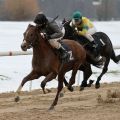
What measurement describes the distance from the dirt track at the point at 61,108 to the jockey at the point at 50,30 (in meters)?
1.06

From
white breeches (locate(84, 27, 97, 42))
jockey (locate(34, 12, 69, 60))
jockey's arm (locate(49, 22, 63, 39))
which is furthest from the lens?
white breeches (locate(84, 27, 97, 42))

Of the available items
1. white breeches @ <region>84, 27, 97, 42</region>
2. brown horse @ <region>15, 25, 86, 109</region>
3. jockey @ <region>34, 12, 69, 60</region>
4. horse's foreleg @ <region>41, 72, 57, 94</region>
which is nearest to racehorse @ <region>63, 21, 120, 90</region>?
white breeches @ <region>84, 27, 97, 42</region>

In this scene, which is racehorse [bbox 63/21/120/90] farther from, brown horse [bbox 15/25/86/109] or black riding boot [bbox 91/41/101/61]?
brown horse [bbox 15/25/86/109]

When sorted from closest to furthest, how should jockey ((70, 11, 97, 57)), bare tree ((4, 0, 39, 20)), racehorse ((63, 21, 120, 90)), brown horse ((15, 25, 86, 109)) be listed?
brown horse ((15, 25, 86, 109)) < jockey ((70, 11, 97, 57)) < racehorse ((63, 21, 120, 90)) < bare tree ((4, 0, 39, 20))

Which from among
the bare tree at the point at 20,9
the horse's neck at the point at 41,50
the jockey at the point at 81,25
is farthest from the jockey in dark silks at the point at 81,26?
the bare tree at the point at 20,9

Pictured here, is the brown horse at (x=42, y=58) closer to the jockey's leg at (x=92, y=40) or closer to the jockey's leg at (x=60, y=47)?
the jockey's leg at (x=60, y=47)

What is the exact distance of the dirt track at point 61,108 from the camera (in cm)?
837

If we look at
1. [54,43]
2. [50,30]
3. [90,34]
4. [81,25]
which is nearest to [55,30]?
[50,30]

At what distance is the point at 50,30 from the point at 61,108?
4.83 ft

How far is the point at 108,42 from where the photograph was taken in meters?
12.7

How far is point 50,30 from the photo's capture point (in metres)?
9.49

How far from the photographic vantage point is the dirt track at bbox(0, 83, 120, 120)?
8.37 meters

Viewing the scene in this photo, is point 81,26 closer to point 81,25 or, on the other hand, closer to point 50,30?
point 81,25

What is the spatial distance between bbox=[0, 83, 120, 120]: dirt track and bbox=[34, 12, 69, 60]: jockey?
106 cm
